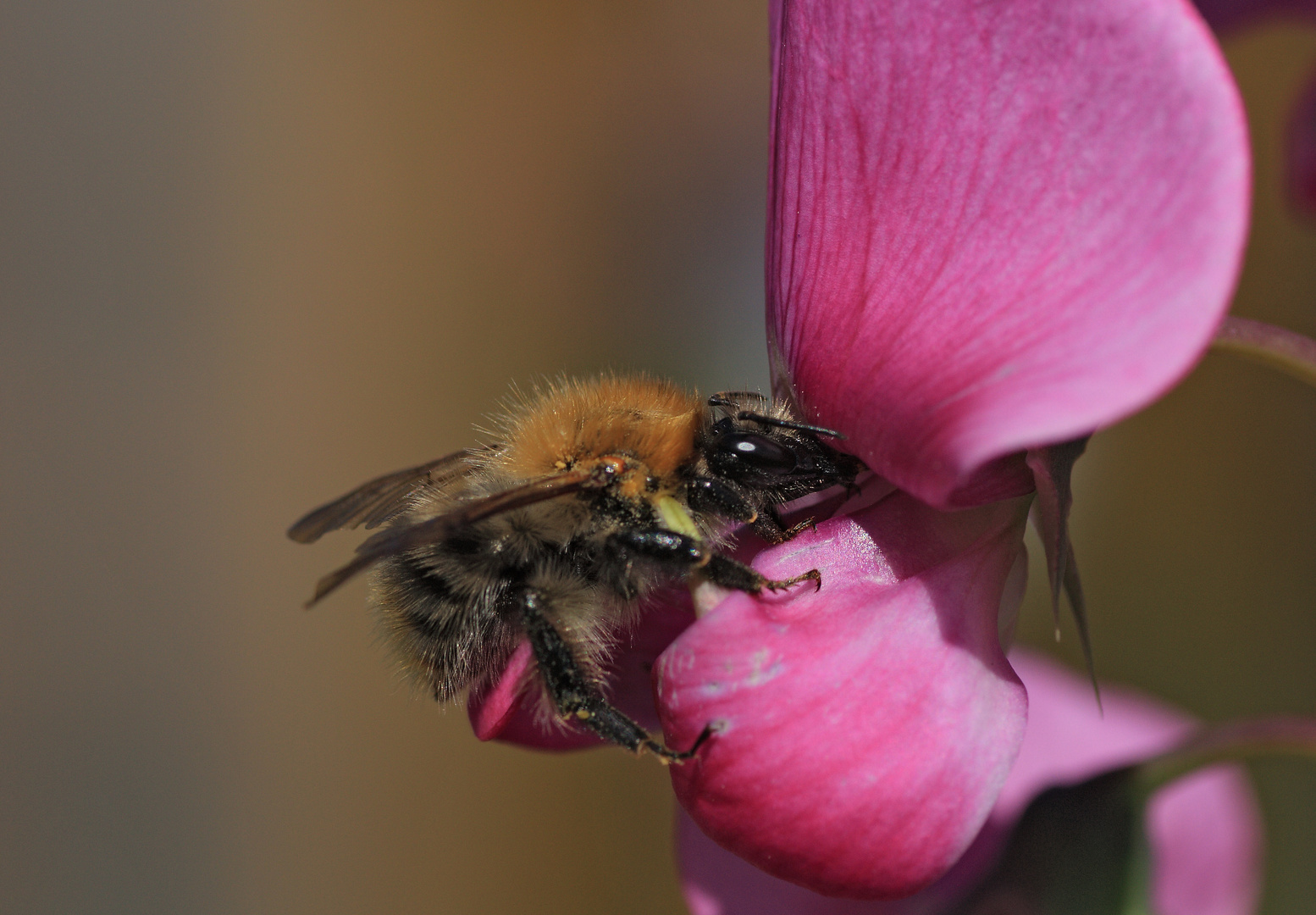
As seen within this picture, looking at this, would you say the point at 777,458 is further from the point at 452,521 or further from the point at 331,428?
the point at 331,428

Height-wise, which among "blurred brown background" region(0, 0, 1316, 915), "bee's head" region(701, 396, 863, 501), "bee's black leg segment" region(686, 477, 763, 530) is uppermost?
"bee's head" region(701, 396, 863, 501)

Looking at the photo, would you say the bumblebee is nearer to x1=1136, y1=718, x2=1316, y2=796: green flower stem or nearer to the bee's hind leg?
the bee's hind leg

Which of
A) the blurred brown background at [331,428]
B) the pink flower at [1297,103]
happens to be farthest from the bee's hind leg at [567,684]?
the blurred brown background at [331,428]

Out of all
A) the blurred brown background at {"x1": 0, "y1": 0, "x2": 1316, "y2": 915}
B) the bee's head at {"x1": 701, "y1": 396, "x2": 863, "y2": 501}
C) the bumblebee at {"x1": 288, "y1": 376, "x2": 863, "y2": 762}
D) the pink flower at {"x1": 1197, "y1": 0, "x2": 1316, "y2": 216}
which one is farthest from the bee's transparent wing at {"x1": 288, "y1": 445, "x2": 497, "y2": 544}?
the blurred brown background at {"x1": 0, "y1": 0, "x2": 1316, "y2": 915}

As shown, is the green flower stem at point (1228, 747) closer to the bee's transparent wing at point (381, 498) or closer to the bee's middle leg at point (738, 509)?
the bee's middle leg at point (738, 509)

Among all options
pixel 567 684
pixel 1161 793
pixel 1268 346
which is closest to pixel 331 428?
pixel 1161 793

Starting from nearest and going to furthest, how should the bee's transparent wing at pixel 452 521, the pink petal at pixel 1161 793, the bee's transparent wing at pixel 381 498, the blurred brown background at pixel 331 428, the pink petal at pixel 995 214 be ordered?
1. the pink petal at pixel 995 214
2. the bee's transparent wing at pixel 452 521
3. the bee's transparent wing at pixel 381 498
4. the pink petal at pixel 1161 793
5. the blurred brown background at pixel 331 428
